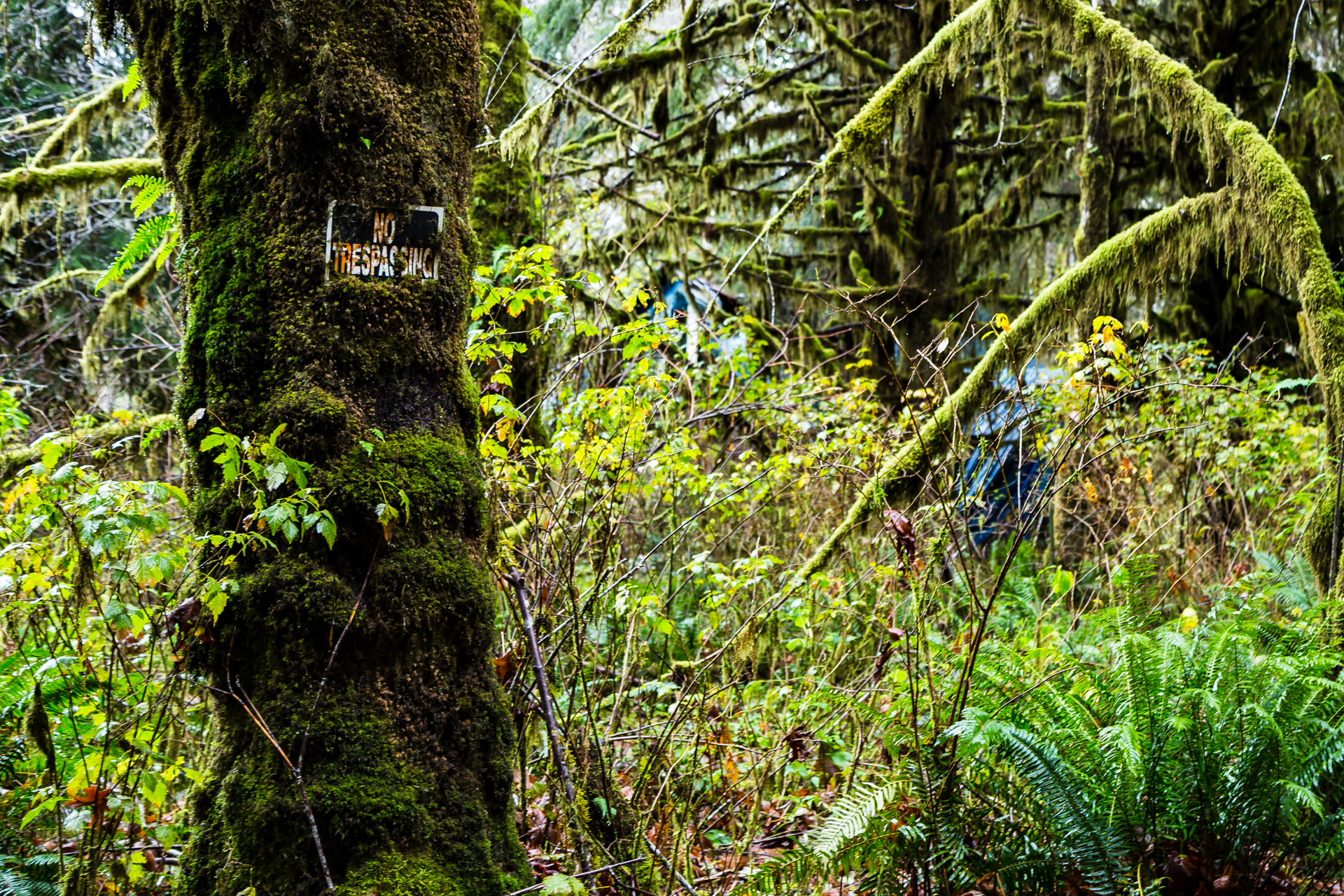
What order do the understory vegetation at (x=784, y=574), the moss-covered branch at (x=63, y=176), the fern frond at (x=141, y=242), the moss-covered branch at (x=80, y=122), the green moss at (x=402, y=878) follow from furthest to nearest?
the moss-covered branch at (x=80, y=122)
the moss-covered branch at (x=63, y=176)
the fern frond at (x=141, y=242)
the understory vegetation at (x=784, y=574)
the green moss at (x=402, y=878)

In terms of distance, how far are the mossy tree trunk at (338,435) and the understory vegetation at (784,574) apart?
4 centimetres

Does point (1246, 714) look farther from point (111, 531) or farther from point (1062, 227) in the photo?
point (1062, 227)

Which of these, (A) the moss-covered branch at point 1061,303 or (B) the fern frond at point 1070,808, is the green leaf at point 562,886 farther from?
(A) the moss-covered branch at point 1061,303

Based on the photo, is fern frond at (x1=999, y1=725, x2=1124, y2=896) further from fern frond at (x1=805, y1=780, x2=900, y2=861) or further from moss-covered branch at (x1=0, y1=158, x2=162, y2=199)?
moss-covered branch at (x1=0, y1=158, x2=162, y2=199)

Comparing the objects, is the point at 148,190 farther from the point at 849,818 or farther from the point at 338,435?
the point at 849,818

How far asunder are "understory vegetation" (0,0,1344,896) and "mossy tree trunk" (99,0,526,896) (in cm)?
4

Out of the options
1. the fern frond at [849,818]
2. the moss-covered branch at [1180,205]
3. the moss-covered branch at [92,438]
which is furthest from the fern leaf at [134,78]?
the fern frond at [849,818]

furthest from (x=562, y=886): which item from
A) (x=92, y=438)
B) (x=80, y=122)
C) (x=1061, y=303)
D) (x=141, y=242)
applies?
(x=80, y=122)

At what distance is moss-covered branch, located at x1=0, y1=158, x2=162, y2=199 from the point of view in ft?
20.5

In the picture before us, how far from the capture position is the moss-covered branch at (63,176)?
20.5 ft

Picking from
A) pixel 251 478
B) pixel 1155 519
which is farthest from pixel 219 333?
pixel 1155 519

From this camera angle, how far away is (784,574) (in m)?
4.15

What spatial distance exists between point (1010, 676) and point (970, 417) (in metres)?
1.63

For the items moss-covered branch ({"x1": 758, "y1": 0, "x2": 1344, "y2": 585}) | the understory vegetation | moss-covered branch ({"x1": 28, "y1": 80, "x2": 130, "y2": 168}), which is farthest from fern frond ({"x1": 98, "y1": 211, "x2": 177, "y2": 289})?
moss-covered branch ({"x1": 28, "y1": 80, "x2": 130, "y2": 168})
